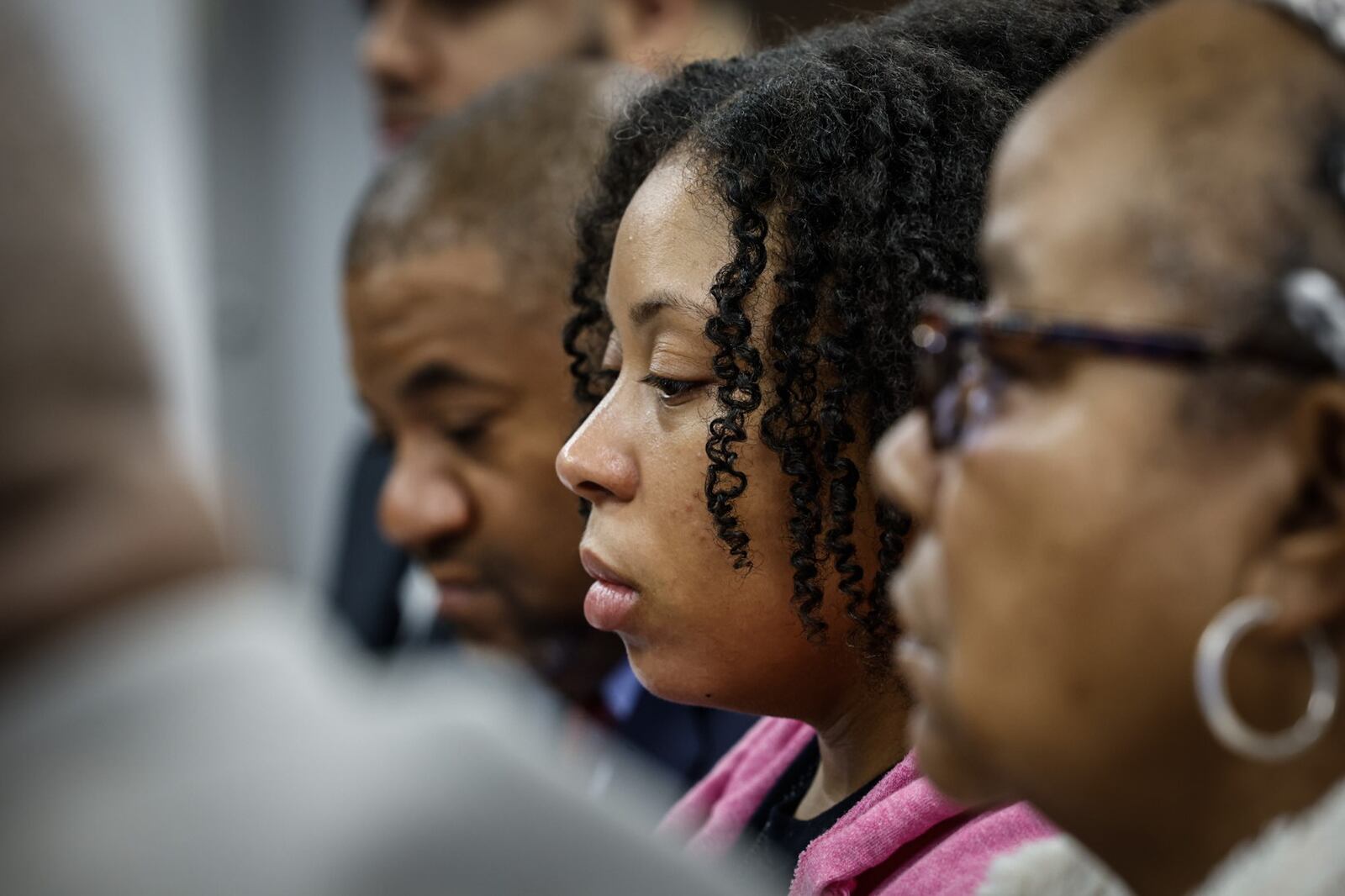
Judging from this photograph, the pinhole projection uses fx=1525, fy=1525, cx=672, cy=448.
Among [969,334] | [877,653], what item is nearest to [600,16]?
[877,653]

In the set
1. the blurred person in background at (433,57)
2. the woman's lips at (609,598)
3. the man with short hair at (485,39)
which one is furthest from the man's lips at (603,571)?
the man with short hair at (485,39)

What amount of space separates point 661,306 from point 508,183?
857mm

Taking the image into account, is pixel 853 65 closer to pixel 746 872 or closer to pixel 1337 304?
pixel 1337 304

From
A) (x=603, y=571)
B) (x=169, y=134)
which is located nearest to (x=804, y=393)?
(x=603, y=571)

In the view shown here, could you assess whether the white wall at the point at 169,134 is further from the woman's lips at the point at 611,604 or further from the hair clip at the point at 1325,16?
the hair clip at the point at 1325,16

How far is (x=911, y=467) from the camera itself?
992 millimetres

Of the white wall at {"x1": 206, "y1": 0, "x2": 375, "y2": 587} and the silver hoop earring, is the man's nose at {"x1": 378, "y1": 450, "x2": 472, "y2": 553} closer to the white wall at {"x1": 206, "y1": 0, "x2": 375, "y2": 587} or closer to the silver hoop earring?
the silver hoop earring

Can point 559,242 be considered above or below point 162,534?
below

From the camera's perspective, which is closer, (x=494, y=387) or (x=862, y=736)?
(x=862, y=736)

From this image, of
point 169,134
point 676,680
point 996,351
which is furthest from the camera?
point 169,134

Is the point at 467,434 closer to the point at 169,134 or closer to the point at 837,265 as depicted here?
the point at 837,265

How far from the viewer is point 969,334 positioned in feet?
3.14

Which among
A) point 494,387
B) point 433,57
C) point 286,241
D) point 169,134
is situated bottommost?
point 286,241

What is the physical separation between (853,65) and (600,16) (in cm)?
155
